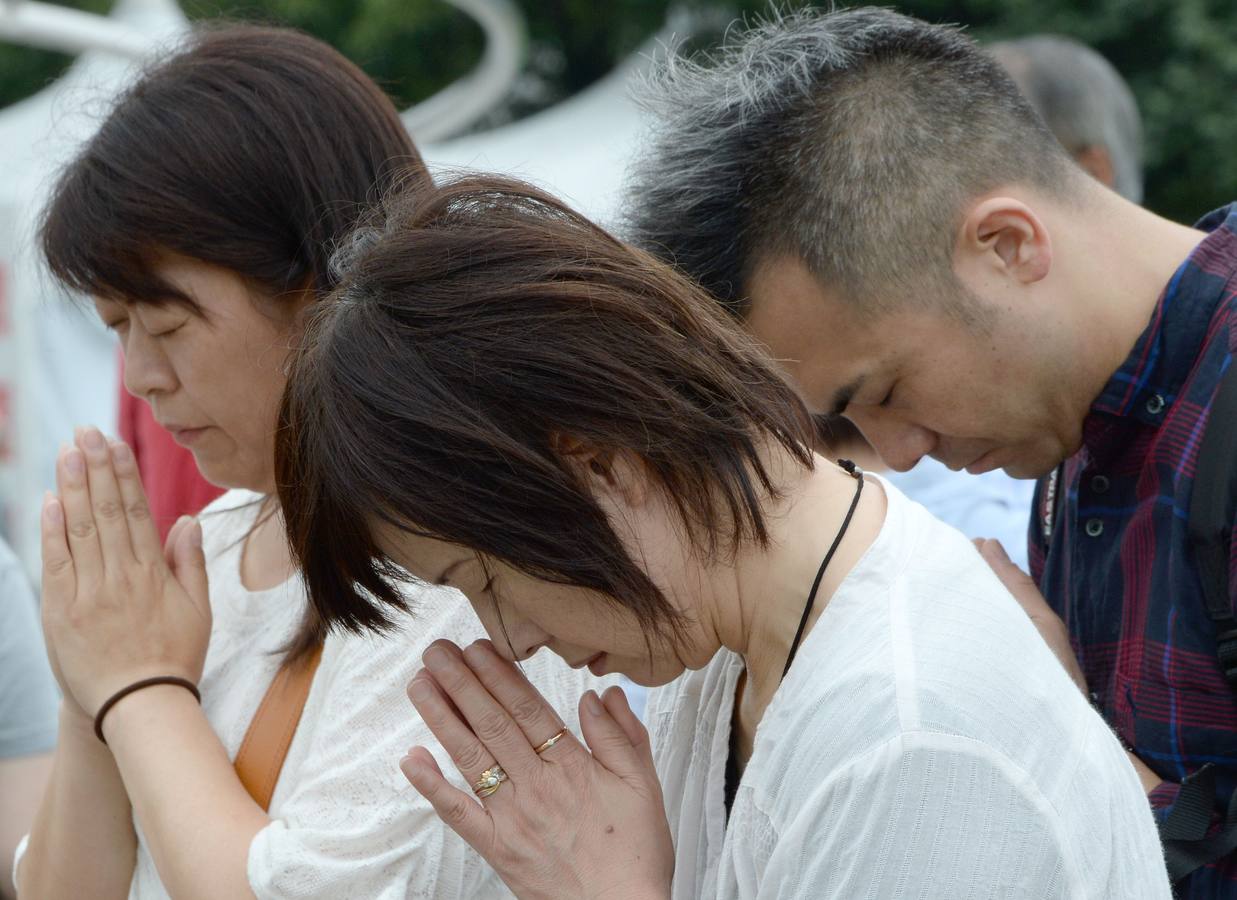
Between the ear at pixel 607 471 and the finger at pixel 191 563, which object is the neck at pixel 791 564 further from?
the finger at pixel 191 563

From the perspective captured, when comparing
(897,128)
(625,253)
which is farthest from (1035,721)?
(897,128)

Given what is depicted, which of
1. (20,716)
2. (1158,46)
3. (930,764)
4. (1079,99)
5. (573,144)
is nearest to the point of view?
(930,764)

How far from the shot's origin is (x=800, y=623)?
1.47 metres

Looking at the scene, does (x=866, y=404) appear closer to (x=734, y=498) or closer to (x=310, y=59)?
(x=734, y=498)

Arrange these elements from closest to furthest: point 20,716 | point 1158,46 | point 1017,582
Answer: point 1017,582, point 20,716, point 1158,46

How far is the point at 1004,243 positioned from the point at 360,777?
3.88 feet

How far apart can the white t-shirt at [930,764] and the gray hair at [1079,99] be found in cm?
308

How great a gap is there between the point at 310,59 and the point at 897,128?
0.89 metres

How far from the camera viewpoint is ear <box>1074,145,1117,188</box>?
4293 mm

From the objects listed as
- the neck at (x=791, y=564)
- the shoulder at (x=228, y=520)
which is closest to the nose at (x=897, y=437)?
the neck at (x=791, y=564)

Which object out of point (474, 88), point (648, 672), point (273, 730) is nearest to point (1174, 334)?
point (648, 672)

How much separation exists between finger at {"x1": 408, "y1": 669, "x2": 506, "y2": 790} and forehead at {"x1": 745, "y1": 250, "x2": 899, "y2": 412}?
0.76m

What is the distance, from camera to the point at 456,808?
61.7 inches

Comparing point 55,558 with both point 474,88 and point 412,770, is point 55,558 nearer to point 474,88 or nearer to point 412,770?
point 412,770
